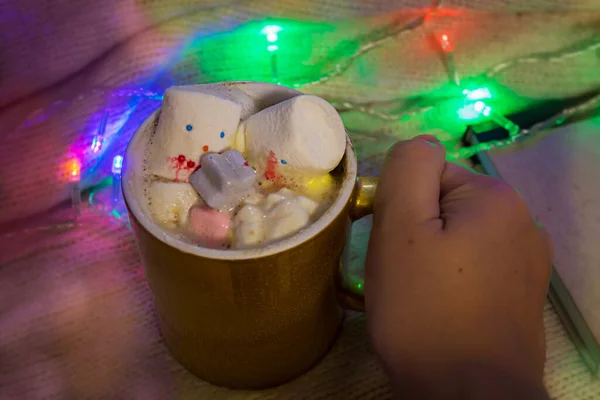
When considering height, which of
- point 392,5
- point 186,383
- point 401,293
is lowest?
point 186,383

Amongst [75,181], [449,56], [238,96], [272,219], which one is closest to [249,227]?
[272,219]

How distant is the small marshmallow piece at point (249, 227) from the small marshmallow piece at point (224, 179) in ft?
0.04

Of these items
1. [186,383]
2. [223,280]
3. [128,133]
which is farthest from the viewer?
[128,133]

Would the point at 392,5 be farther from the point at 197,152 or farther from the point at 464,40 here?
the point at 197,152

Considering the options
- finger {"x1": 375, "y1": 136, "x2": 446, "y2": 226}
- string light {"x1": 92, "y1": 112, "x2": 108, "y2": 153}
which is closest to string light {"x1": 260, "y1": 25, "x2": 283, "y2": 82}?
string light {"x1": 92, "y1": 112, "x2": 108, "y2": 153}

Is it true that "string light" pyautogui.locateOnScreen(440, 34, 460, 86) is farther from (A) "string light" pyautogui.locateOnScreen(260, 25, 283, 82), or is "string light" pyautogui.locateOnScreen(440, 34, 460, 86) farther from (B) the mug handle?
(B) the mug handle

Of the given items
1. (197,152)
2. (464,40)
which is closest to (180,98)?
(197,152)

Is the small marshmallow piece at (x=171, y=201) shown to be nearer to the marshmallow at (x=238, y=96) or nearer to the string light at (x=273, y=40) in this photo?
the marshmallow at (x=238, y=96)

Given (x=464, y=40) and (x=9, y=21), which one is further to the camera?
(x=464, y=40)

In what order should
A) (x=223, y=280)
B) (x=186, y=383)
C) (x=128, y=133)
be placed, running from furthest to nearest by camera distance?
(x=128, y=133) → (x=186, y=383) → (x=223, y=280)

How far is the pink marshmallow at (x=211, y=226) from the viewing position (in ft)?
1.38

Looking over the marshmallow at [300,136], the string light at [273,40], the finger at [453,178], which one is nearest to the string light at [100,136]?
the string light at [273,40]

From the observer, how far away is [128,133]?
2.29 feet

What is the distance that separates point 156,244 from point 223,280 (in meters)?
0.05
